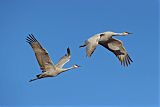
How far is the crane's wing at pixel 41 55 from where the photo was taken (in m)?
18.9

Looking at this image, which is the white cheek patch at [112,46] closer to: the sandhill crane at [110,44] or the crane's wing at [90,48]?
the sandhill crane at [110,44]

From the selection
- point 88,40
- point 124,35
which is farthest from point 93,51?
point 124,35

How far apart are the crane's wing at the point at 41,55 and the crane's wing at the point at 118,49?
235cm

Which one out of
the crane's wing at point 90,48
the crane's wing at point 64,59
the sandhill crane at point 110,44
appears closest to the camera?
the crane's wing at point 90,48

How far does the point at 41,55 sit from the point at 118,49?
3674 mm

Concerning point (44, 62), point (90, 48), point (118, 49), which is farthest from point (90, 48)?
point (118, 49)

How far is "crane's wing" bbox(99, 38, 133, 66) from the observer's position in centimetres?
2092

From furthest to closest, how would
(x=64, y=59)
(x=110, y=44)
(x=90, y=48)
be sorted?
(x=110, y=44), (x=64, y=59), (x=90, y=48)

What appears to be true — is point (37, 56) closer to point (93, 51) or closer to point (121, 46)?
point (93, 51)

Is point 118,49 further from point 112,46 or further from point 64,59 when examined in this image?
point 64,59

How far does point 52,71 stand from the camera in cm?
1939

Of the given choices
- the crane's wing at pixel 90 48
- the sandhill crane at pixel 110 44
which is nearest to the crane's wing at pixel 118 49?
the sandhill crane at pixel 110 44

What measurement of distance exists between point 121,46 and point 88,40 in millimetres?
2968

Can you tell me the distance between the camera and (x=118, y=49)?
21344mm
